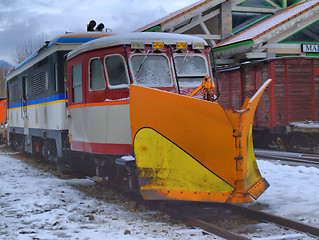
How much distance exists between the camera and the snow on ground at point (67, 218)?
5816 mm

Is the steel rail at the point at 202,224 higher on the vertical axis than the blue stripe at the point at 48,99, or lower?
lower

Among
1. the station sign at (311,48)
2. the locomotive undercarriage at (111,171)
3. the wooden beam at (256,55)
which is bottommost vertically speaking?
the locomotive undercarriage at (111,171)

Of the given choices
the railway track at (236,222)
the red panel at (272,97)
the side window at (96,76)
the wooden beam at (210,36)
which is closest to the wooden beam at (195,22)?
the wooden beam at (210,36)

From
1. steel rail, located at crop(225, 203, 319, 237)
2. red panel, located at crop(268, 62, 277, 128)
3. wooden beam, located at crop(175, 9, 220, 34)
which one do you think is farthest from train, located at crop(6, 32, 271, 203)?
wooden beam, located at crop(175, 9, 220, 34)

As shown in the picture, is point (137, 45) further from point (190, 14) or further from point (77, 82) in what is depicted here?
point (190, 14)

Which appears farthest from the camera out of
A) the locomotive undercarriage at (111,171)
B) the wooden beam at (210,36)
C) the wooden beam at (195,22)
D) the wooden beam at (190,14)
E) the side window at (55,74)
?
the wooden beam at (210,36)

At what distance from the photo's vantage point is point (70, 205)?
300 inches

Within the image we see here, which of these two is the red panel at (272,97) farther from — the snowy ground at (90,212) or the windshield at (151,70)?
the windshield at (151,70)

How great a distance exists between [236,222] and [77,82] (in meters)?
4.51

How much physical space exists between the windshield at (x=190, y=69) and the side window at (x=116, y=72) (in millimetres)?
1005

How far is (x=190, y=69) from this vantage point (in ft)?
27.7

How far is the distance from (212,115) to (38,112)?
7.66m

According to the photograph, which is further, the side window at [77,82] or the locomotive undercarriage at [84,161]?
the side window at [77,82]

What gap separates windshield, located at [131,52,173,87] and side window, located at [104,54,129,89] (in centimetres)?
18
